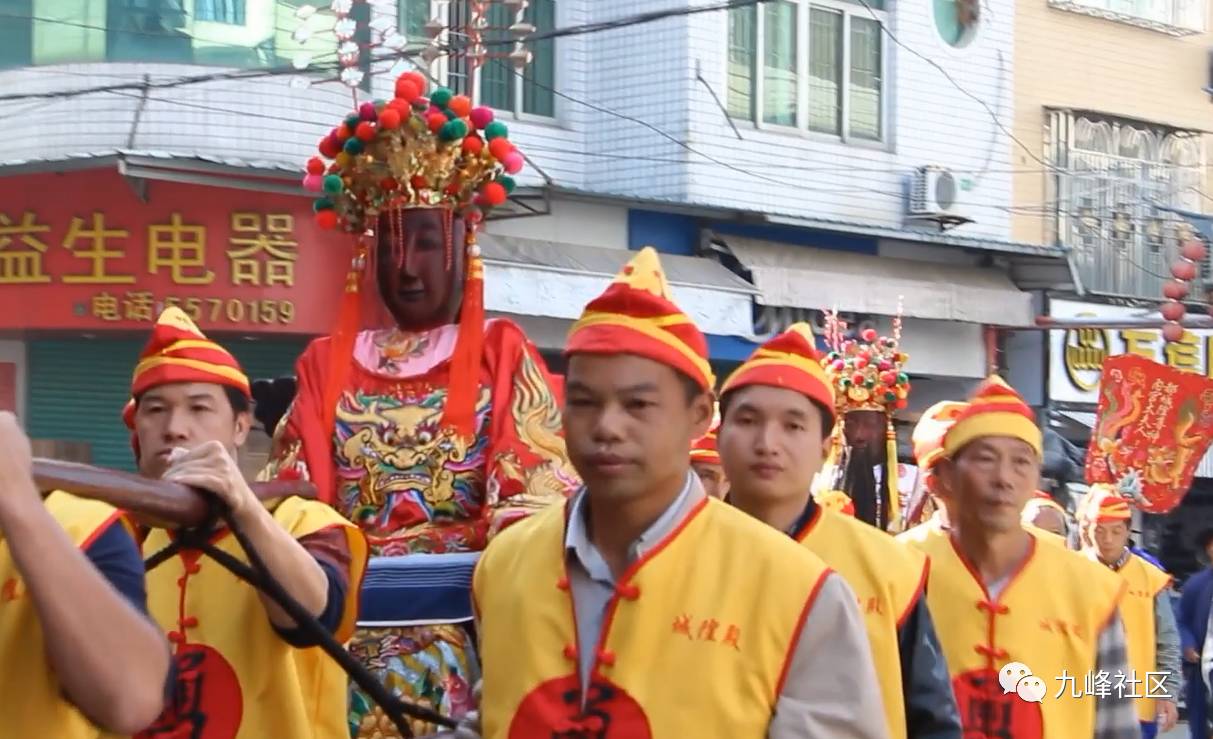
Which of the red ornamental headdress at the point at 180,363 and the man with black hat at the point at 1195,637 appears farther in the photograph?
the man with black hat at the point at 1195,637

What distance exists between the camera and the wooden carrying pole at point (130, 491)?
2.86m

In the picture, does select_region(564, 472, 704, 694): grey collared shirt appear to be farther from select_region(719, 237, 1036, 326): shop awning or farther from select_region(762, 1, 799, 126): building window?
select_region(762, 1, 799, 126): building window

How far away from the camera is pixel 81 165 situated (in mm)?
13961

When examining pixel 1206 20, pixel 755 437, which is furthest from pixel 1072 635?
pixel 1206 20

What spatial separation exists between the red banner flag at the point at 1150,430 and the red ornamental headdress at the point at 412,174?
10.8 m

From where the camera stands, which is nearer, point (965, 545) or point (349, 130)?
point (349, 130)

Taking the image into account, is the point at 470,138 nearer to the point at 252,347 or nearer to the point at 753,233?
the point at 252,347

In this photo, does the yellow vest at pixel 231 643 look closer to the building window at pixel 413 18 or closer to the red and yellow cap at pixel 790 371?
the red and yellow cap at pixel 790 371

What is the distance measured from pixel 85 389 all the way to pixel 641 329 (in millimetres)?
12376

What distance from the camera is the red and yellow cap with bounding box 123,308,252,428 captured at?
4.67 meters

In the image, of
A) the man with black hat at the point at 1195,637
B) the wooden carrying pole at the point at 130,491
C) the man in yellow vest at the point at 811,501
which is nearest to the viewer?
the wooden carrying pole at the point at 130,491

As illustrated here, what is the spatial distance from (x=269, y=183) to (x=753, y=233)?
4.62 metres

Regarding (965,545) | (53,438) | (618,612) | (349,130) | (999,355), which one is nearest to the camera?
(618,612)

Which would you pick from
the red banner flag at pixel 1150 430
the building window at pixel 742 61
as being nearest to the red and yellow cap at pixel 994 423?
the red banner flag at pixel 1150 430
